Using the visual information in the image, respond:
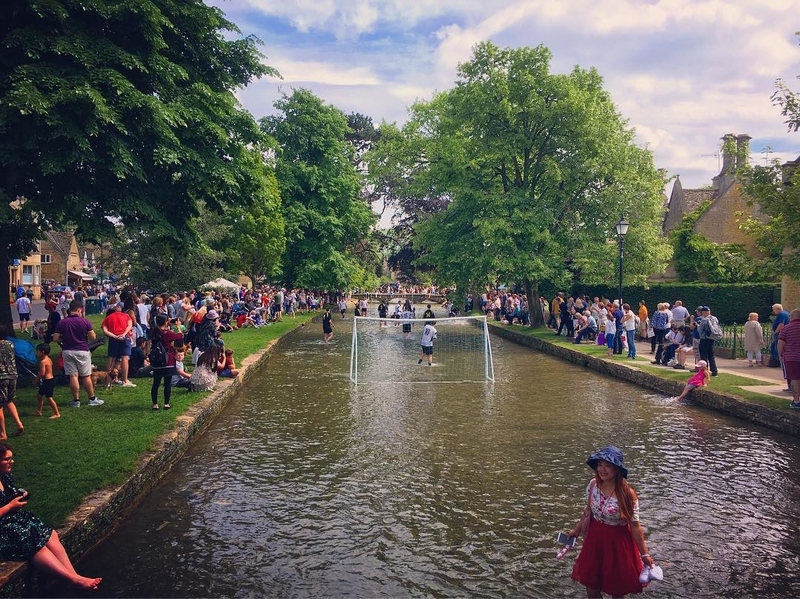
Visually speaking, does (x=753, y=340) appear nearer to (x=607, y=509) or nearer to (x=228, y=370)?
(x=228, y=370)

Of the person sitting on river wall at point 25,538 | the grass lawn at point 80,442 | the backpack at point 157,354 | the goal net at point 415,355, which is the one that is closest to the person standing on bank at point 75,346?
the grass lawn at point 80,442

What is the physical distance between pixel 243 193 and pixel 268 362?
277 inches

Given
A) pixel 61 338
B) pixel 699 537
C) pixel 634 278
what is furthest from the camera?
pixel 634 278

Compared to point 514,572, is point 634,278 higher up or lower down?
higher up

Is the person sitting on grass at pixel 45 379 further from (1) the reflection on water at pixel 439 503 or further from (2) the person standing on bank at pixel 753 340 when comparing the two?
(2) the person standing on bank at pixel 753 340

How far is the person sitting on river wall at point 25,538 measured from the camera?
5109 millimetres

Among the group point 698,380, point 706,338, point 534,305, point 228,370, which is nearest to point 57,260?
point 534,305

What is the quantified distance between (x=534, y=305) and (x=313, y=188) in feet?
76.8

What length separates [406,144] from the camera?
1410 inches

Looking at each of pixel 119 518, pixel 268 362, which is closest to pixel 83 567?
pixel 119 518

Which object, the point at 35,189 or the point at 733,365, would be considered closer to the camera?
the point at 35,189

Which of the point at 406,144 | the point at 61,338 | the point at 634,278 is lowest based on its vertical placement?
the point at 61,338

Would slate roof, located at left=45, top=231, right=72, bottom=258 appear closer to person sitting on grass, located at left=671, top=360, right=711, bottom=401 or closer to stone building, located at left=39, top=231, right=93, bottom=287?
stone building, located at left=39, top=231, right=93, bottom=287

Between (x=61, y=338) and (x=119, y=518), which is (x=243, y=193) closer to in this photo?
(x=61, y=338)
